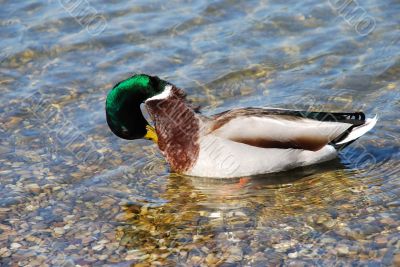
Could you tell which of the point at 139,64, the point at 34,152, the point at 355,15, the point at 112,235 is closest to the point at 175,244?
the point at 112,235

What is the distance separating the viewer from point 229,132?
7234mm

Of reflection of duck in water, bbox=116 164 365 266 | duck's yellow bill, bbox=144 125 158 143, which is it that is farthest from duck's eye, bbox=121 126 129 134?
reflection of duck in water, bbox=116 164 365 266

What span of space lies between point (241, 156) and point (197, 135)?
46cm

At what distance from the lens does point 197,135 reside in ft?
24.1

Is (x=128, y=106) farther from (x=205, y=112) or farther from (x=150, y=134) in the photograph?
(x=205, y=112)

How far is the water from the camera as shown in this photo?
6234mm

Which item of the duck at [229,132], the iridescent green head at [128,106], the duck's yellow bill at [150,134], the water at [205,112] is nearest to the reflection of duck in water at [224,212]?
the water at [205,112]

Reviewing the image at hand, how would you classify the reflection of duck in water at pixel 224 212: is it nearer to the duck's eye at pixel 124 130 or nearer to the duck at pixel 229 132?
the duck at pixel 229 132

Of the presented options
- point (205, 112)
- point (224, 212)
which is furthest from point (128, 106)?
point (205, 112)

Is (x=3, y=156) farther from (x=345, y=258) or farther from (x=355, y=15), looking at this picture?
(x=355, y=15)

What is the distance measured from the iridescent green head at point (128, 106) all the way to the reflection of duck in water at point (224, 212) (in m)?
0.62

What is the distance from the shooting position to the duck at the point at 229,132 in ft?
23.6

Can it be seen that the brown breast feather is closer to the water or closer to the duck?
the duck

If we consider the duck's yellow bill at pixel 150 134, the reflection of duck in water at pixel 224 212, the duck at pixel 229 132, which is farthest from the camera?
the duck's yellow bill at pixel 150 134
